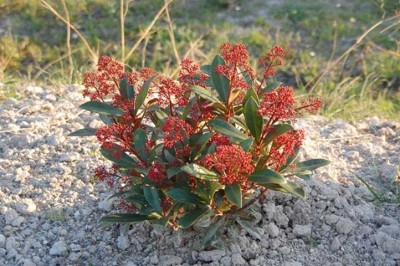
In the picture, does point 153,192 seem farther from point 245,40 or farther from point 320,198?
point 245,40

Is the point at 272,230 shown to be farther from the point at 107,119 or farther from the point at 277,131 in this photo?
the point at 107,119

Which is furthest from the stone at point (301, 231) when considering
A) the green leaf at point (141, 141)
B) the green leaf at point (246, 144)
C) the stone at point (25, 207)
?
the stone at point (25, 207)

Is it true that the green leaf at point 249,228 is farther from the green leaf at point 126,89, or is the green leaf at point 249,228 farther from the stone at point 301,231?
the green leaf at point 126,89

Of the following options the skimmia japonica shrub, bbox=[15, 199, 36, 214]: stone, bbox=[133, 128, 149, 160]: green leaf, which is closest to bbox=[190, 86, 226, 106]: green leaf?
the skimmia japonica shrub

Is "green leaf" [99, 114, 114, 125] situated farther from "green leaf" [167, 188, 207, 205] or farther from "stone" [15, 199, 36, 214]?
"stone" [15, 199, 36, 214]

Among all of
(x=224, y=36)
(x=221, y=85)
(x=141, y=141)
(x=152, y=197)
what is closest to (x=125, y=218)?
(x=152, y=197)
